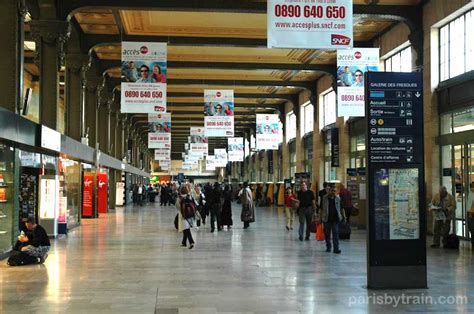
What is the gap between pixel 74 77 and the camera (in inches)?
846

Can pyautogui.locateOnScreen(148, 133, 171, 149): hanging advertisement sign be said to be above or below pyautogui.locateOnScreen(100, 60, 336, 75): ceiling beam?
below

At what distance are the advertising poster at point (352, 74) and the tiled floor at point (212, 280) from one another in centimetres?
384

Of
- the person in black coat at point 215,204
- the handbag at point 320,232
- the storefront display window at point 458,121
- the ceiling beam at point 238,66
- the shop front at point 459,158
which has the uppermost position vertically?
the ceiling beam at point 238,66

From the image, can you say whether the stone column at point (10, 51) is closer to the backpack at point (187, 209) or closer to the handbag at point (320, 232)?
the backpack at point (187, 209)

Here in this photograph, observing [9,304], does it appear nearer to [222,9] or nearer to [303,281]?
[303,281]

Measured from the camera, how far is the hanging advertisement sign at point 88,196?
24.9m

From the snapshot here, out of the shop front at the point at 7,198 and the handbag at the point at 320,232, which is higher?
the shop front at the point at 7,198

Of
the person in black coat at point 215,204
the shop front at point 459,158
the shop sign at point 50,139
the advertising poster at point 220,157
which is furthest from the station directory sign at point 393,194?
the advertising poster at point 220,157

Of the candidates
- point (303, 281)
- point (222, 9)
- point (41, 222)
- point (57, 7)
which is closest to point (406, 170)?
point (303, 281)

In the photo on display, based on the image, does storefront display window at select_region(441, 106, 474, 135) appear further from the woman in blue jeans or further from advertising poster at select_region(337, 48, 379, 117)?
the woman in blue jeans

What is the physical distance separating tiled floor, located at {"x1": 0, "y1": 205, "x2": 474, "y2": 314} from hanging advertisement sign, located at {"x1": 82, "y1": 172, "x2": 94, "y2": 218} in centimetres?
1000

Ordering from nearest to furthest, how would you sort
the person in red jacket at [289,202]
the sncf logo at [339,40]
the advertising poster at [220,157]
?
the sncf logo at [339,40]
the person in red jacket at [289,202]
the advertising poster at [220,157]

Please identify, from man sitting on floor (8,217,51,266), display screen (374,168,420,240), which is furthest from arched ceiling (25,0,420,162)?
display screen (374,168,420,240)

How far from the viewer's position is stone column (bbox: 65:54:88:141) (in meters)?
21.1
